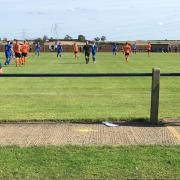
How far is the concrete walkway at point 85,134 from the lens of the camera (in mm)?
7520

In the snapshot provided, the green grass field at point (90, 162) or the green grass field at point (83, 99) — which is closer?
→ the green grass field at point (90, 162)

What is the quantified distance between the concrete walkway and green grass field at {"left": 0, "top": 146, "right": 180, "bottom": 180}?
494 mm

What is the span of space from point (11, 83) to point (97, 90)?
168 inches

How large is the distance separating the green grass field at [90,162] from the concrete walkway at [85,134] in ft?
1.62

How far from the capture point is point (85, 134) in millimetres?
8148

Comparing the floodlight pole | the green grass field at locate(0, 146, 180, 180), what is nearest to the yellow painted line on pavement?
the floodlight pole

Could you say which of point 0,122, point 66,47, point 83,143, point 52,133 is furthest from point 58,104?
point 66,47

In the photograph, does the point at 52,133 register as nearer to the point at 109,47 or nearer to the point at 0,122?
the point at 0,122

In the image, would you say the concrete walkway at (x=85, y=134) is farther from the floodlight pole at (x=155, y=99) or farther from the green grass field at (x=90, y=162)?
the green grass field at (x=90, y=162)

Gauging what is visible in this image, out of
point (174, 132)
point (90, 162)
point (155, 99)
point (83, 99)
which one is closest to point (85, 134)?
point (174, 132)

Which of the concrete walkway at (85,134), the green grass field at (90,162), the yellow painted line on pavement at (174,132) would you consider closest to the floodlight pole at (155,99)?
the concrete walkway at (85,134)

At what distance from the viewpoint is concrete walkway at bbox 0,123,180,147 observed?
752cm

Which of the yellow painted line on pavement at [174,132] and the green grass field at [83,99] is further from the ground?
the yellow painted line on pavement at [174,132]

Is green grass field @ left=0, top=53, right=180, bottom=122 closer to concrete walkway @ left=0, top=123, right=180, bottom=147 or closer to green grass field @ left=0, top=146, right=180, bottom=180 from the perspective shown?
concrete walkway @ left=0, top=123, right=180, bottom=147
